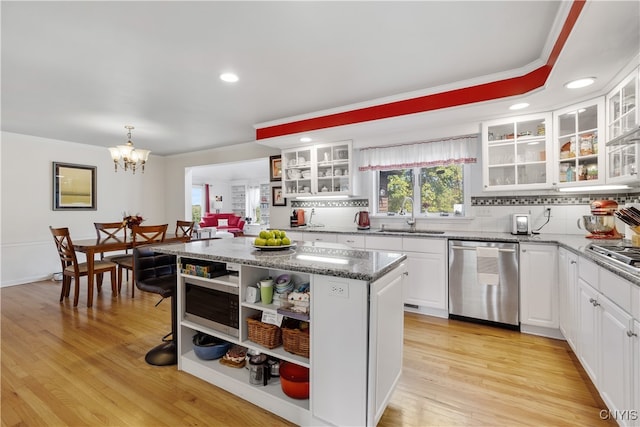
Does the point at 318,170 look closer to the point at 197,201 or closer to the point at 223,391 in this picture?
the point at 223,391

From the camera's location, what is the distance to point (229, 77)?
2689 millimetres

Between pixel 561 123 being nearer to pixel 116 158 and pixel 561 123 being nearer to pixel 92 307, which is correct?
pixel 116 158

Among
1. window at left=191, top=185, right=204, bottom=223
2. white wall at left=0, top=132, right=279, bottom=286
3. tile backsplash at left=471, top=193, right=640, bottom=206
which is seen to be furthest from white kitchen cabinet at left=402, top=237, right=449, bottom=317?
window at left=191, top=185, right=204, bottom=223

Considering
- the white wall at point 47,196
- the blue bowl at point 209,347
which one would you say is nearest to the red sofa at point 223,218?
the white wall at point 47,196

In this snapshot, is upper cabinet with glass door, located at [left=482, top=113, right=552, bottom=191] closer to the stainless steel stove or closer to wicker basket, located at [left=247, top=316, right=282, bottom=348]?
the stainless steel stove

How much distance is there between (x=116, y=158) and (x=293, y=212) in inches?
99.5

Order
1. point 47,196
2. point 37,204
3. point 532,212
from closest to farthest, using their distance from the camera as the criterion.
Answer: point 532,212, point 37,204, point 47,196

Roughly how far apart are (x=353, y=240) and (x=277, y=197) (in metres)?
1.86

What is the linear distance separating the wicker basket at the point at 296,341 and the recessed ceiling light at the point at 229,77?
87.0 inches

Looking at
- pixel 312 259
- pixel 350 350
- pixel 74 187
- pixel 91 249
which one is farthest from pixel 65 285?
pixel 350 350

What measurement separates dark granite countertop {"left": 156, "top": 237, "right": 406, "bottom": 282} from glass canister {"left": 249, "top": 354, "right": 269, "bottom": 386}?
663 mm

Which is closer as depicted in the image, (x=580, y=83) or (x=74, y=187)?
(x=580, y=83)

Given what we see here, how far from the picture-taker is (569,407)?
1.77 metres

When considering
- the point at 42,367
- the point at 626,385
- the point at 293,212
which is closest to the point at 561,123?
the point at 626,385
